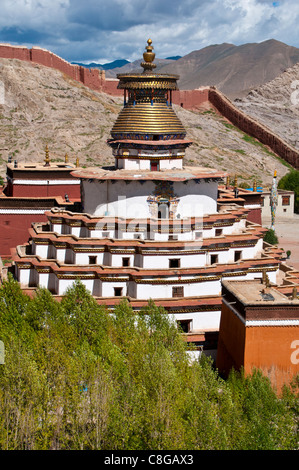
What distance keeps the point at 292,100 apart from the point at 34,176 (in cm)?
8043

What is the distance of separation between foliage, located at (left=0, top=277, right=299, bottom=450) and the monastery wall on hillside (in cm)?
6625

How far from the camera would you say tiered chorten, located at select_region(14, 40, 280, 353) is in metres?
30.8

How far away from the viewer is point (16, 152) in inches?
3024

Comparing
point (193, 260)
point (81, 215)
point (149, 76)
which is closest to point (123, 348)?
point (193, 260)

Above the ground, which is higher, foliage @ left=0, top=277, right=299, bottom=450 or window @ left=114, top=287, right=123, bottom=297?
window @ left=114, top=287, right=123, bottom=297

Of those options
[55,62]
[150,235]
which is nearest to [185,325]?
[150,235]

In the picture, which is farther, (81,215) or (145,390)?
(81,215)

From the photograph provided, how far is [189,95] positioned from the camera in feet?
351

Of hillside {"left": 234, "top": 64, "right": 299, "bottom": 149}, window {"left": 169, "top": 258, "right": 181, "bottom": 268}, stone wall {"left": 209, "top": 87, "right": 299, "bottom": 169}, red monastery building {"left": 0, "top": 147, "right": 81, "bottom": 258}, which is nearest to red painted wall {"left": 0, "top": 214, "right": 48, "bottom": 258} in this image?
red monastery building {"left": 0, "top": 147, "right": 81, "bottom": 258}

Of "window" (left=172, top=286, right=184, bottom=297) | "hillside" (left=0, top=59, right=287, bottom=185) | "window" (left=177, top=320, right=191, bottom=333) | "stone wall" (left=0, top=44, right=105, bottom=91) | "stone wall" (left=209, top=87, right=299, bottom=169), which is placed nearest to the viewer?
"window" (left=177, top=320, right=191, bottom=333)

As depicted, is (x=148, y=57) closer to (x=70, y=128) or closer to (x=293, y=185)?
(x=293, y=185)

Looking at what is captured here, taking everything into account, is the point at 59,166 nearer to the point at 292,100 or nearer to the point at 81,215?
the point at 81,215

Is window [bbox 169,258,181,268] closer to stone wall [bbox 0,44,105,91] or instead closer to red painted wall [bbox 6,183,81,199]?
red painted wall [bbox 6,183,81,199]

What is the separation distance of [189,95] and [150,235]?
7870cm
